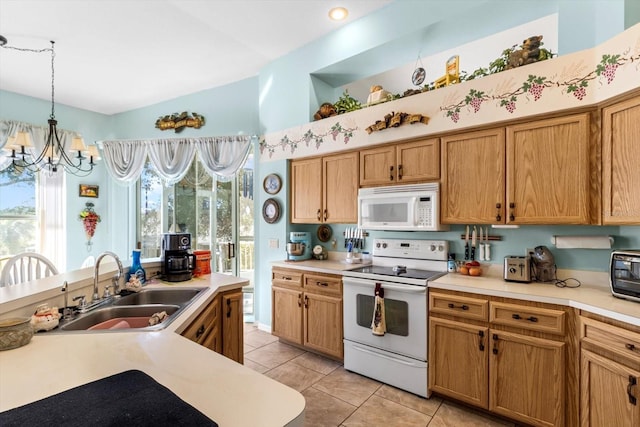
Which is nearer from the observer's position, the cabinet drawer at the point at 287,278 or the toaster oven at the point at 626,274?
the toaster oven at the point at 626,274

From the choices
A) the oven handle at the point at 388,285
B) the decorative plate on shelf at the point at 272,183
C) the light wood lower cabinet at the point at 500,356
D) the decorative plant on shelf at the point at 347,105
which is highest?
the decorative plant on shelf at the point at 347,105

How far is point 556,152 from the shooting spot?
2.07 metres

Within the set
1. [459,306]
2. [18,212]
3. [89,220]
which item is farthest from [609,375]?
[18,212]

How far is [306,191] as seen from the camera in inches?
138

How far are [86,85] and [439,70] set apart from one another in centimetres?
453

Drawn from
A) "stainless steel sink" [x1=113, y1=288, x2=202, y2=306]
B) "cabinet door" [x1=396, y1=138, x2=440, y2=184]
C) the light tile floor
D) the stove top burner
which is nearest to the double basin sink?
"stainless steel sink" [x1=113, y1=288, x2=202, y2=306]

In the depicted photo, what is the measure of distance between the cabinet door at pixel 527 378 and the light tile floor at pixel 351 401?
8.2 inches

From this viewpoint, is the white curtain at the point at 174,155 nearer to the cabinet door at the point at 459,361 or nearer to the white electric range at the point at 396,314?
the white electric range at the point at 396,314

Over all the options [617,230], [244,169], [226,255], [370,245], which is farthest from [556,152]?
[226,255]

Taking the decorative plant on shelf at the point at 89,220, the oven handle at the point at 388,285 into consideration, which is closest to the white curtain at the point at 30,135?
the decorative plant on shelf at the point at 89,220

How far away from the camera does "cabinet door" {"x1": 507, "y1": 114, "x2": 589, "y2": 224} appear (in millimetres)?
1989

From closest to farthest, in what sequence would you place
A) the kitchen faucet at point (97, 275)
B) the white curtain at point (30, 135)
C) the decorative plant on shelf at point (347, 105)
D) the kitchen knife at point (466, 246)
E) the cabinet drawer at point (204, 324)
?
1. the cabinet drawer at point (204, 324)
2. the kitchen faucet at point (97, 275)
3. the kitchen knife at point (466, 246)
4. the decorative plant on shelf at point (347, 105)
5. the white curtain at point (30, 135)

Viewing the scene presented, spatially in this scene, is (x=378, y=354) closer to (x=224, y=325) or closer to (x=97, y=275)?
(x=224, y=325)

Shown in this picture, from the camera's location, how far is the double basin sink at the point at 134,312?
4.69 feet
